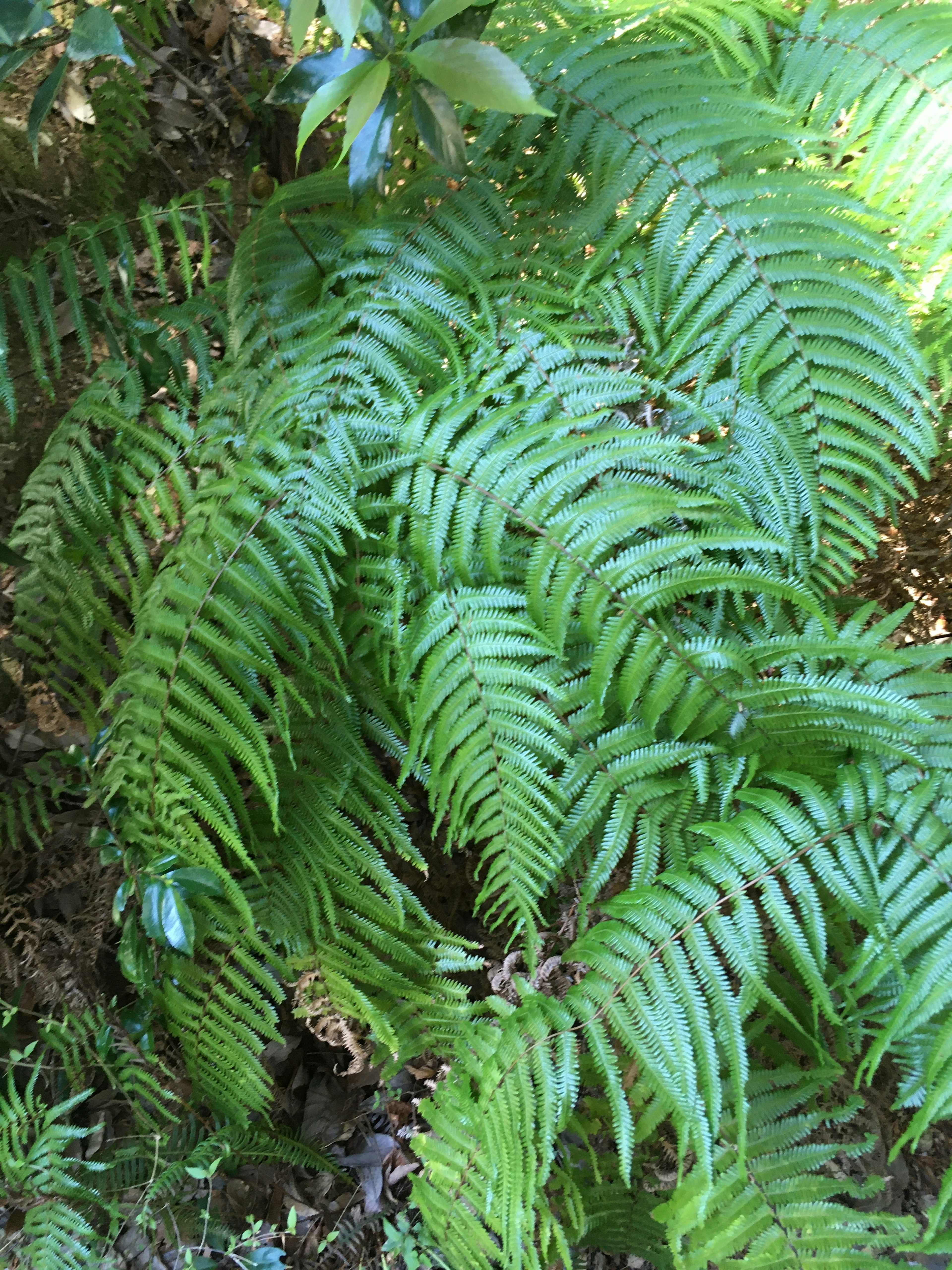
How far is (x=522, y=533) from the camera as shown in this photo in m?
1.53

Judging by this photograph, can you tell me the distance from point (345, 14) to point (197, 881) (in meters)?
1.53

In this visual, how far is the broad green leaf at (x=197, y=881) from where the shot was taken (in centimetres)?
162

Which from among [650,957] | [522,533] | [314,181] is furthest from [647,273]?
[650,957]

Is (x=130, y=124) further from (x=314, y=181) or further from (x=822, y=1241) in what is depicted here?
(x=822, y=1241)

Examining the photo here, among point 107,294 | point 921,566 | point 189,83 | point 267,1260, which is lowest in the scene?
point 267,1260

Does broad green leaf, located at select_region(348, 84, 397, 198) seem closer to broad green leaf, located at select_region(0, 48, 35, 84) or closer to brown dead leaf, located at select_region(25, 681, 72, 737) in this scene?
broad green leaf, located at select_region(0, 48, 35, 84)

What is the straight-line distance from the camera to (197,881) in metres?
1.62

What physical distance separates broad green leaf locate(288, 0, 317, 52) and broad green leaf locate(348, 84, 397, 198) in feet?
1.16

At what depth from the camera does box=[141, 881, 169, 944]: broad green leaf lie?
1626mm

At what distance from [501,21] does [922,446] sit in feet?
4.34

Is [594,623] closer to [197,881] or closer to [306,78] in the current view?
[197,881]

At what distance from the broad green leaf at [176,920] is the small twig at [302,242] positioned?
4.66ft

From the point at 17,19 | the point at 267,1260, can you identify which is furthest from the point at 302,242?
the point at 267,1260

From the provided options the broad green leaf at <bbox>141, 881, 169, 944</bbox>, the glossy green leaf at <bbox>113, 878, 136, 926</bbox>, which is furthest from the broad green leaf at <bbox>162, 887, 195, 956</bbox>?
the glossy green leaf at <bbox>113, 878, 136, 926</bbox>
